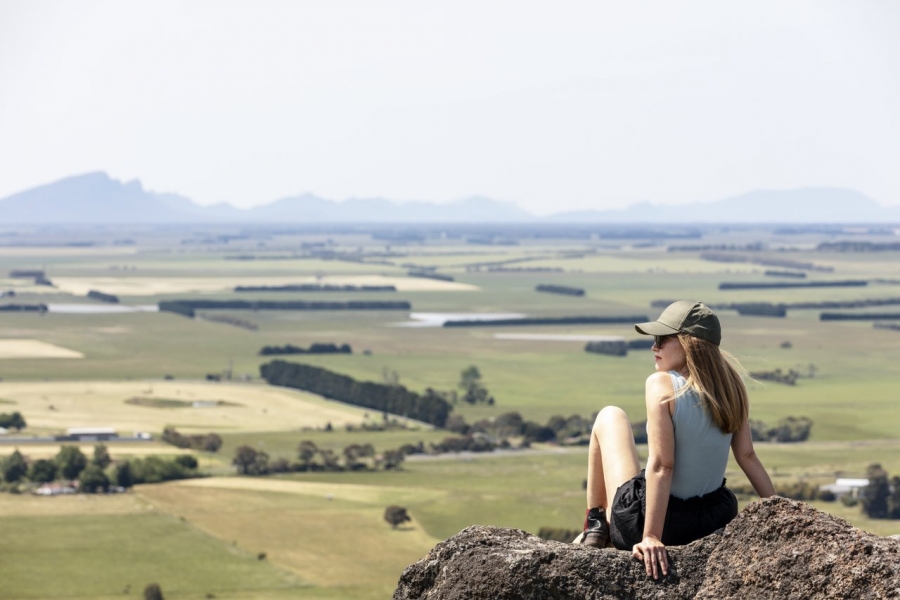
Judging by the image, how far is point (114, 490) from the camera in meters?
86.2

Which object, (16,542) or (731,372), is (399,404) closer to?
(16,542)

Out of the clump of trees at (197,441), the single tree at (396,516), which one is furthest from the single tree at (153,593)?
the clump of trees at (197,441)

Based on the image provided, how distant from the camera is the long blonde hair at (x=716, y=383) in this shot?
9.75 meters

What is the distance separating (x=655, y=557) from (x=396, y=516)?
215 feet

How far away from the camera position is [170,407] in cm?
11644

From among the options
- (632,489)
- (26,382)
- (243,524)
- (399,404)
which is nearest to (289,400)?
(399,404)

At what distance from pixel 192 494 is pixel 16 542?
46.9 feet

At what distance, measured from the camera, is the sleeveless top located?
9.73 meters

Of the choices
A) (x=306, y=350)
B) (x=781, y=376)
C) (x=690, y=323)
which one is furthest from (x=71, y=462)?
(x=690, y=323)

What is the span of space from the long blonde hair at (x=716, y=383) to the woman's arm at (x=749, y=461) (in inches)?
5.5

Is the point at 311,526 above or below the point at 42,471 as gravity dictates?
below

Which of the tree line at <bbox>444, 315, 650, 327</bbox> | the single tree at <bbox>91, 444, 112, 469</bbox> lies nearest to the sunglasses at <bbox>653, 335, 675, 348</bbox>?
the single tree at <bbox>91, 444, 112, 469</bbox>

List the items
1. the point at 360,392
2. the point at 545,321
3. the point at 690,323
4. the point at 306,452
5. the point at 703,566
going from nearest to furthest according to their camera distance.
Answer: the point at 703,566 → the point at 690,323 → the point at 306,452 → the point at 360,392 → the point at 545,321

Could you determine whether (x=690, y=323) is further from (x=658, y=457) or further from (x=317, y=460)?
(x=317, y=460)
